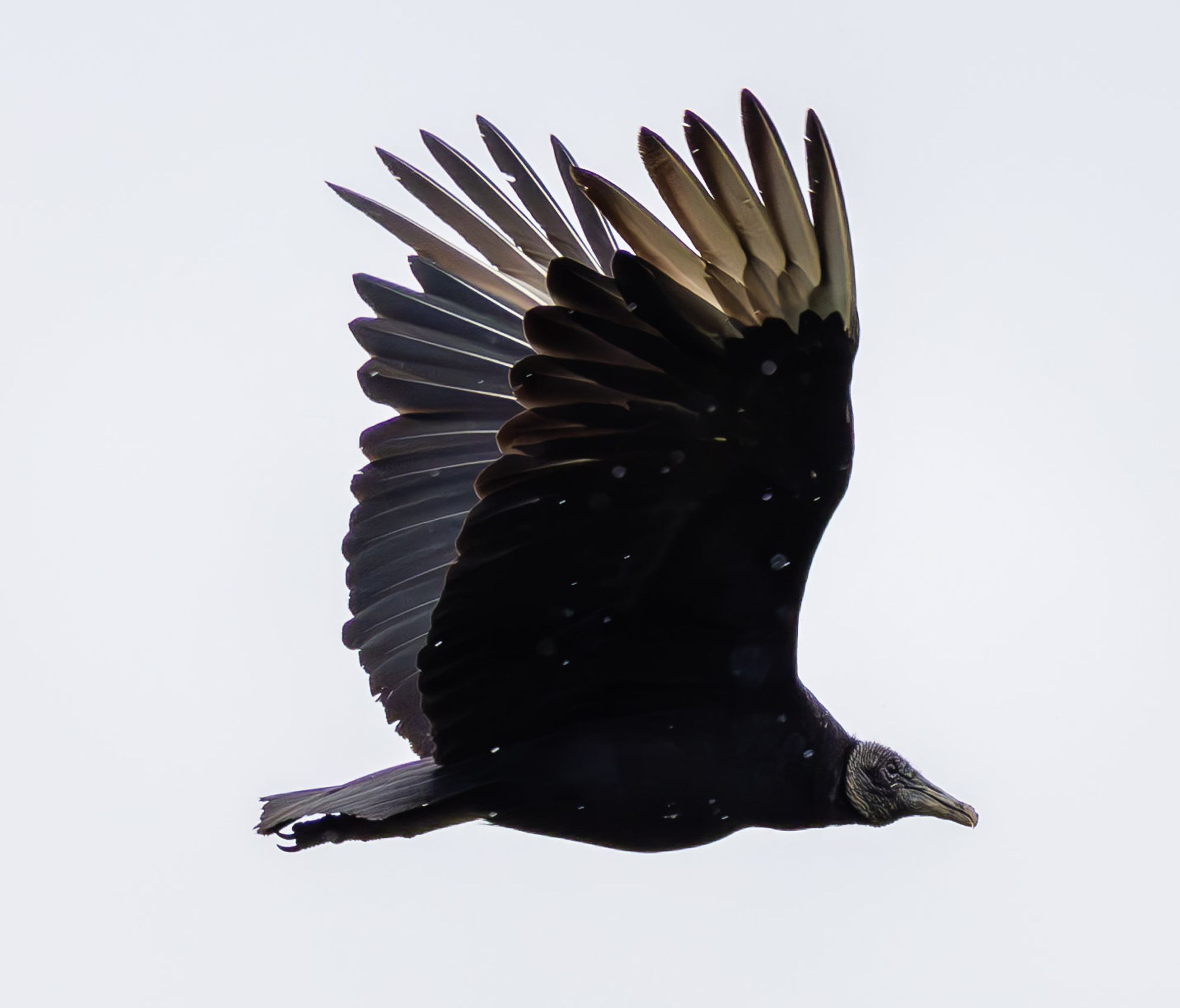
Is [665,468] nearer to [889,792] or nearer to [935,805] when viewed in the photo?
[889,792]

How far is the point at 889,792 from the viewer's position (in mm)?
5320

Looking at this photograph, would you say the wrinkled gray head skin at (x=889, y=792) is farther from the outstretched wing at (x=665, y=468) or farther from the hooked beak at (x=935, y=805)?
the outstretched wing at (x=665, y=468)

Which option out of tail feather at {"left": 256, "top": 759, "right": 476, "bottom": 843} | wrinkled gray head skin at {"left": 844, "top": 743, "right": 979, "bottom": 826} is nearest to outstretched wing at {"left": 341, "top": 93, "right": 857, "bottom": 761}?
tail feather at {"left": 256, "top": 759, "right": 476, "bottom": 843}

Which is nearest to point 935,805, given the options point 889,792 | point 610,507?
point 889,792

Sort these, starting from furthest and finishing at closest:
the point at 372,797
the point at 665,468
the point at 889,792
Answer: the point at 889,792
the point at 372,797
the point at 665,468

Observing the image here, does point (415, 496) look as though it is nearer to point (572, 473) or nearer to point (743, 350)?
point (572, 473)

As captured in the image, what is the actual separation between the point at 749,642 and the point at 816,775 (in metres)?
0.66

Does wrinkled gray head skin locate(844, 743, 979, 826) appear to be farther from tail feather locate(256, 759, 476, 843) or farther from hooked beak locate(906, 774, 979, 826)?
tail feather locate(256, 759, 476, 843)

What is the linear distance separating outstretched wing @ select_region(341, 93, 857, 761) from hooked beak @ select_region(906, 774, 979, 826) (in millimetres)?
893

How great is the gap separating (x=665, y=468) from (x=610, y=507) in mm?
194

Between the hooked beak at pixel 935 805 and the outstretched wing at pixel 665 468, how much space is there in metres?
0.89

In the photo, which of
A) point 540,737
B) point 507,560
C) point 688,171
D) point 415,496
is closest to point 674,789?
point 540,737

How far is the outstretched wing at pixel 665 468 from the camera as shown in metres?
3.89

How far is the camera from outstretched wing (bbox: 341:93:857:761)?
3.89 metres
